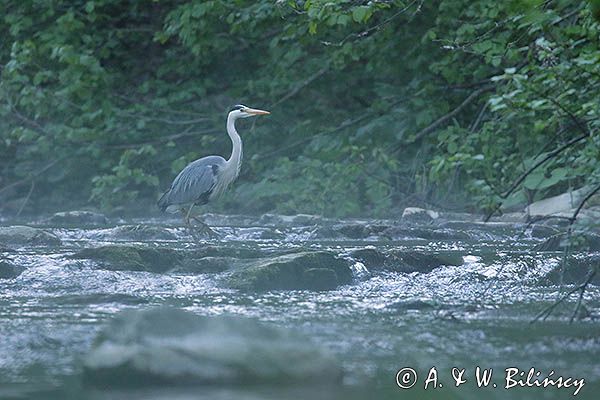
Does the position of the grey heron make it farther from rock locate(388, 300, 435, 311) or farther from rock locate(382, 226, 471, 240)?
rock locate(388, 300, 435, 311)

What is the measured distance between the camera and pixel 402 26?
34.8 feet

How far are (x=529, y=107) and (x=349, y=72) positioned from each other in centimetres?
772

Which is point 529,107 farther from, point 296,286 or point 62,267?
point 62,267

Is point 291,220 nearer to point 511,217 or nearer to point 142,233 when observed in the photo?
point 511,217

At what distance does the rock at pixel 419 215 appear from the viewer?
32.0 ft

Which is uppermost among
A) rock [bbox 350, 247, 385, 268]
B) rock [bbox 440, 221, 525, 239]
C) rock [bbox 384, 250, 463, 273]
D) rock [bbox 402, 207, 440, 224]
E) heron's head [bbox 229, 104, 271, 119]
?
heron's head [bbox 229, 104, 271, 119]

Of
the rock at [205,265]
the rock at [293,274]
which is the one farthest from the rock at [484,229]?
the rock at [293,274]

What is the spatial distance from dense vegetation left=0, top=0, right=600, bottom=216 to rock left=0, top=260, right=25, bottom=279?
337cm

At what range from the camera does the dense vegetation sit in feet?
34.0

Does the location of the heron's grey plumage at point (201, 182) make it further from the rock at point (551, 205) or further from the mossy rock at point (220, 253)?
the mossy rock at point (220, 253)

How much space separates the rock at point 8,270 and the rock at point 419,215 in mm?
4278

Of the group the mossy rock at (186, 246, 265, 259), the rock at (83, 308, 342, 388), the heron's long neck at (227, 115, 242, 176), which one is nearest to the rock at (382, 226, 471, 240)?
the mossy rock at (186, 246, 265, 259)

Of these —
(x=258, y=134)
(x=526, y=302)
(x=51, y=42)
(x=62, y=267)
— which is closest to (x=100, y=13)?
(x=51, y=42)

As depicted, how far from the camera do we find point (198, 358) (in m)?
3.44
